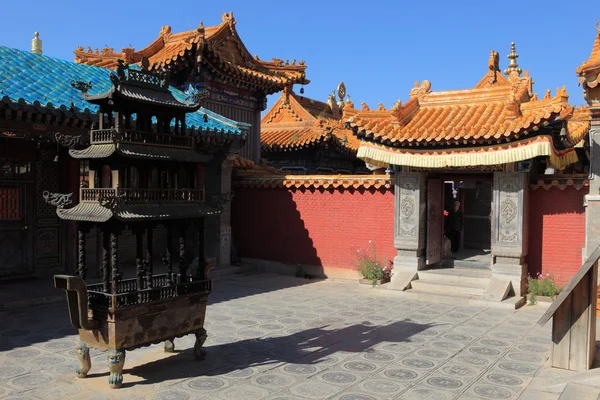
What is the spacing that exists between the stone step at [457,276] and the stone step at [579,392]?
5.12 m

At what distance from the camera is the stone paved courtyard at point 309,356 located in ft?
18.0

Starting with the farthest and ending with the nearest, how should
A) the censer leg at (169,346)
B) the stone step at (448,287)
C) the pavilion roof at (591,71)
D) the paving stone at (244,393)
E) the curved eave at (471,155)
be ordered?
1. the stone step at (448,287)
2. the curved eave at (471,155)
3. the pavilion roof at (591,71)
4. the censer leg at (169,346)
5. the paving stone at (244,393)

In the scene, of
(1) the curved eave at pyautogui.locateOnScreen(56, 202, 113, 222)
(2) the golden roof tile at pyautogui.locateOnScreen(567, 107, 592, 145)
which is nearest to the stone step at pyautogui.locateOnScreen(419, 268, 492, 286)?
(2) the golden roof tile at pyautogui.locateOnScreen(567, 107, 592, 145)

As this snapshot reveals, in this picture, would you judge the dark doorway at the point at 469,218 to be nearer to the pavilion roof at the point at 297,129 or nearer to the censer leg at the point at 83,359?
the pavilion roof at the point at 297,129

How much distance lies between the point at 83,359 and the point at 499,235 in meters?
7.79

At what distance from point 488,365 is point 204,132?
284 inches

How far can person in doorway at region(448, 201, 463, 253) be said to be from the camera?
14.5 metres

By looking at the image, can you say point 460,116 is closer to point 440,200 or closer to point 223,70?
point 440,200

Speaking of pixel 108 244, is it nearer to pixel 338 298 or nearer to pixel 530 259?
pixel 338 298

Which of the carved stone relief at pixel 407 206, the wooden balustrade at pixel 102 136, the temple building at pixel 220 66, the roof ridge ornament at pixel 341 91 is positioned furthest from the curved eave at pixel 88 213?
the roof ridge ornament at pixel 341 91

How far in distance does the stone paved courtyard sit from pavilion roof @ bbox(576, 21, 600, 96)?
389 centimetres

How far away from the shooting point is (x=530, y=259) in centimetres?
1070

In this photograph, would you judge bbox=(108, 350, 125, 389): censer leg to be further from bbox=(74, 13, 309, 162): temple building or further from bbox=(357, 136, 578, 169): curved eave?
bbox=(74, 13, 309, 162): temple building

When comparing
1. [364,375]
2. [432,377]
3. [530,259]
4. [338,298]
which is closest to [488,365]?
[432,377]
